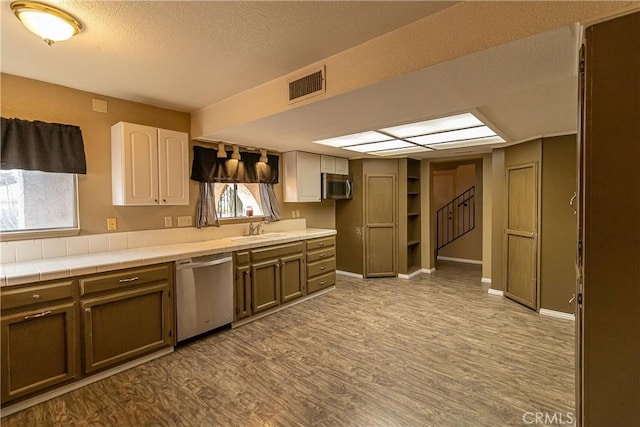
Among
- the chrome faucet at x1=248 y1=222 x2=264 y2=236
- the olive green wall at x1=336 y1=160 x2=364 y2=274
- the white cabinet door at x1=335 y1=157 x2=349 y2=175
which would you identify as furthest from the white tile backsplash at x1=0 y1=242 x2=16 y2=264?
the olive green wall at x1=336 y1=160 x2=364 y2=274

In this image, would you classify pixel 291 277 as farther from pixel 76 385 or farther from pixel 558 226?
pixel 558 226

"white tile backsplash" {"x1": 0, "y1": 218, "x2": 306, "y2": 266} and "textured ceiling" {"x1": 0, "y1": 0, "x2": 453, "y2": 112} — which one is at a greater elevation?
"textured ceiling" {"x1": 0, "y1": 0, "x2": 453, "y2": 112}

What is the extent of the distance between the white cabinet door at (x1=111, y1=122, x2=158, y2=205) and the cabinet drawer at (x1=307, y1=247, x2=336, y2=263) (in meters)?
2.17

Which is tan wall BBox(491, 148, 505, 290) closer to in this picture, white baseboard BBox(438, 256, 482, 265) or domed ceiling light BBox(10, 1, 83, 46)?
white baseboard BBox(438, 256, 482, 265)

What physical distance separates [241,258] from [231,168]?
1.28 metres

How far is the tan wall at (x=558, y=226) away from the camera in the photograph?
11.5 ft

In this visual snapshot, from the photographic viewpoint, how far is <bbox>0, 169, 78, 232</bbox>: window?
2.48m

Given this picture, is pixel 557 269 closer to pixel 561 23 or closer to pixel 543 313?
pixel 543 313

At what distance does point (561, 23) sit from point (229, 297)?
133 inches

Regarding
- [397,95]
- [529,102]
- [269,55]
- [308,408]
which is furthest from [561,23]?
[308,408]

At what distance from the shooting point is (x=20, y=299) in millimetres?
2031

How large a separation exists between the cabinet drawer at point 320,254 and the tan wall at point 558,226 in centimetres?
277

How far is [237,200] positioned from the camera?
4.27 m

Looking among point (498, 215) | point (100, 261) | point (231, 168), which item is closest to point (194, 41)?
point (100, 261)
